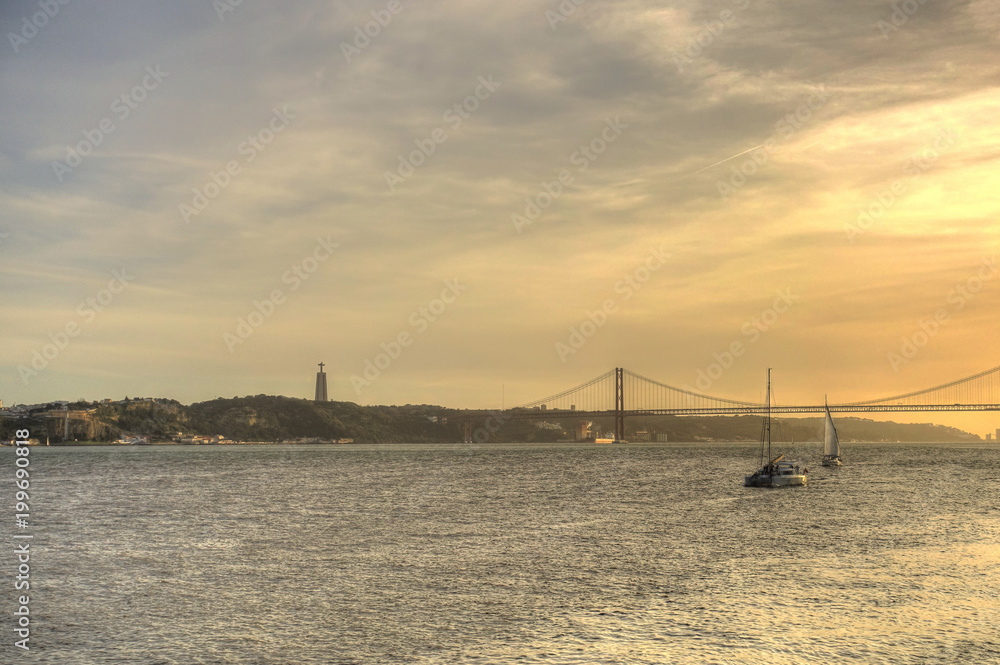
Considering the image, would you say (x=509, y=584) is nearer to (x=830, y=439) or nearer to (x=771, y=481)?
(x=771, y=481)

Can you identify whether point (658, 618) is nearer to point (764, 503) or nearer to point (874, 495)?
point (764, 503)

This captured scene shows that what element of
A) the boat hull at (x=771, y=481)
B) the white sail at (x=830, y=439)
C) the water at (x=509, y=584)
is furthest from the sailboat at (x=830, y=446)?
the water at (x=509, y=584)

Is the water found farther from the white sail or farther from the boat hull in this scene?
the white sail

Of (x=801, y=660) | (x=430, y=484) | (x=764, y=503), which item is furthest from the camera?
(x=430, y=484)

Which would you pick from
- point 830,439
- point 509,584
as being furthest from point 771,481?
point 509,584

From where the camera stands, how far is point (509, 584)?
23.9 m

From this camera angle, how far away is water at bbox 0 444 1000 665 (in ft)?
57.3

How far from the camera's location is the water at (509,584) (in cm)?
1745

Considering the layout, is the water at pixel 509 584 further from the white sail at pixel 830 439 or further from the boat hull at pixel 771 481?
the white sail at pixel 830 439

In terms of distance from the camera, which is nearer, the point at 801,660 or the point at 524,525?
the point at 801,660

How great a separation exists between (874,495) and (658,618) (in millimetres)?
47719

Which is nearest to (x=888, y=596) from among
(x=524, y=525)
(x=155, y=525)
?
(x=524, y=525)

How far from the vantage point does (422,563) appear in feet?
90.4

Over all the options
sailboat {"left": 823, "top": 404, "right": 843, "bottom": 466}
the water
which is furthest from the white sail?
the water
